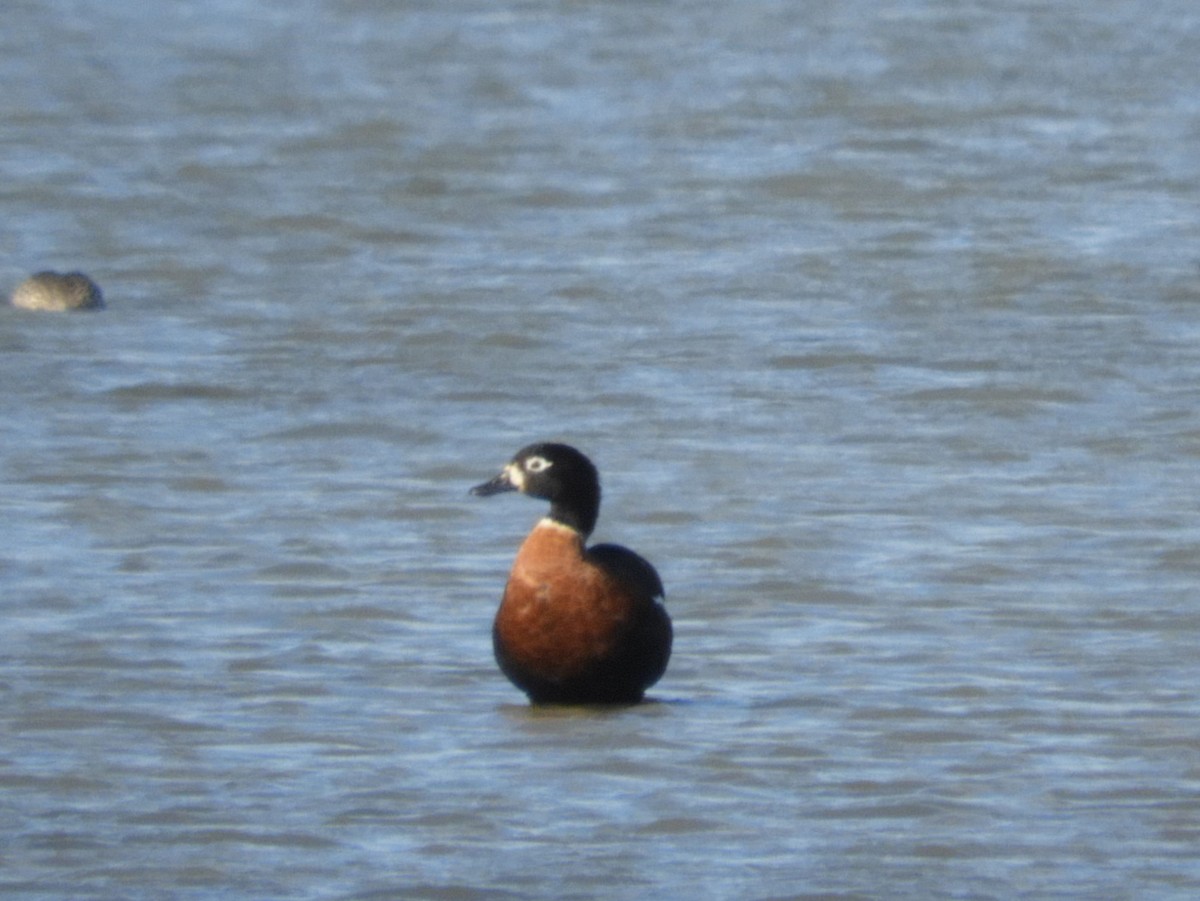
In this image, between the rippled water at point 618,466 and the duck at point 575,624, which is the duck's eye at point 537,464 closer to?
the duck at point 575,624

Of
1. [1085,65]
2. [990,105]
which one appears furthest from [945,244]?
[1085,65]

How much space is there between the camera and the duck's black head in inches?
333

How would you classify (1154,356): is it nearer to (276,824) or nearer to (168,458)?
(168,458)

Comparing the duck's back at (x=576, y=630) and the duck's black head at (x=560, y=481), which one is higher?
the duck's black head at (x=560, y=481)

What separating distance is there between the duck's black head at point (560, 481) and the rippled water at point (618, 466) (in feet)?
1.64

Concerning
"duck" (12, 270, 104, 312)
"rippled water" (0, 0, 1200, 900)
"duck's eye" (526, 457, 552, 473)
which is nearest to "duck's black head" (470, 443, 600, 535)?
"duck's eye" (526, 457, 552, 473)

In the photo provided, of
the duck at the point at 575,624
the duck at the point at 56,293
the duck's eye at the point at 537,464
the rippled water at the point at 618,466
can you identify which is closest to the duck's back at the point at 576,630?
the duck at the point at 575,624

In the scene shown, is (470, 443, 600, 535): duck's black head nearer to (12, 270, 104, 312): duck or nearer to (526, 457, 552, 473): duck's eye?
(526, 457, 552, 473): duck's eye

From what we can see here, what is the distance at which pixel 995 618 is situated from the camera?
30.5 feet

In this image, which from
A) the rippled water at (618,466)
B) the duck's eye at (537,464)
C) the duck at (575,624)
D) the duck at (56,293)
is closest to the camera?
the rippled water at (618,466)

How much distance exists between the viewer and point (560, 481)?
8.48 metres

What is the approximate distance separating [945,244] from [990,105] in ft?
17.4

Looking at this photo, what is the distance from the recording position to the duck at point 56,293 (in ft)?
49.3

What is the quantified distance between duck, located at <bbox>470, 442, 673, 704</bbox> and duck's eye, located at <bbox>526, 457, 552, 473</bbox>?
0.44 feet
